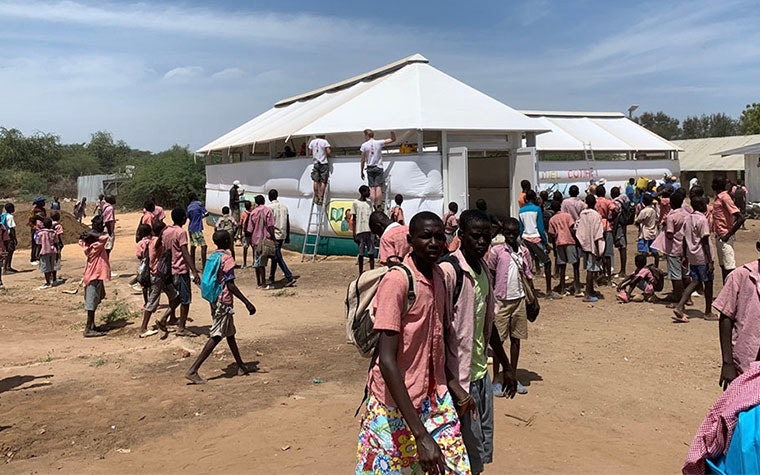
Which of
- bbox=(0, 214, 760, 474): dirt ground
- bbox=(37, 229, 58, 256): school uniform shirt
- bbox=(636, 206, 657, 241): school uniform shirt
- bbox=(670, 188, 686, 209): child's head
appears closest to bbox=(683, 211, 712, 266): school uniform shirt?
bbox=(670, 188, 686, 209): child's head

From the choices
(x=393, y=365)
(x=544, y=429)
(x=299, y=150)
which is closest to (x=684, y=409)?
(x=544, y=429)

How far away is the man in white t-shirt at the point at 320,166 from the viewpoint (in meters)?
14.8

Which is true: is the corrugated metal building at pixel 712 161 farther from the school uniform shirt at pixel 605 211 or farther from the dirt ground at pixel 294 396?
the dirt ground at pixel 294 396

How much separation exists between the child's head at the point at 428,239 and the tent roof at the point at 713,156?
3373 cm

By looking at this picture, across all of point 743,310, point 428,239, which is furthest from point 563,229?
point 428,239

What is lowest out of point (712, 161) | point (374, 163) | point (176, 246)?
point (176, 246)

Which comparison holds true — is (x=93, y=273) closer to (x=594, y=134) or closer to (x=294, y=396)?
(x=294, y=396)

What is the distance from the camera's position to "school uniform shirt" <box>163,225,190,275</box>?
799 cm

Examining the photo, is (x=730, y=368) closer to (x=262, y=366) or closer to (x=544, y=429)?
(x=544, y=429)

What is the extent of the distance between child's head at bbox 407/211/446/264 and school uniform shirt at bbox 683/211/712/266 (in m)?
6.47

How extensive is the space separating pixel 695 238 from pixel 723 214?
4.02ft

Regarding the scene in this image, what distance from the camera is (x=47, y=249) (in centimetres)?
1238

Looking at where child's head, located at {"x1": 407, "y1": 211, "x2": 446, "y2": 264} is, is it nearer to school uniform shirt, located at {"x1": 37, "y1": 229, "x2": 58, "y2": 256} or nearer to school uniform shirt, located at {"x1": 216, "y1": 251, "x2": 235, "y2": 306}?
school uniform shirt, located at {"x1": 216, "y1": 251, "x2": 235, "y2": 306}

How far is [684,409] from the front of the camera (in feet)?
17.7
